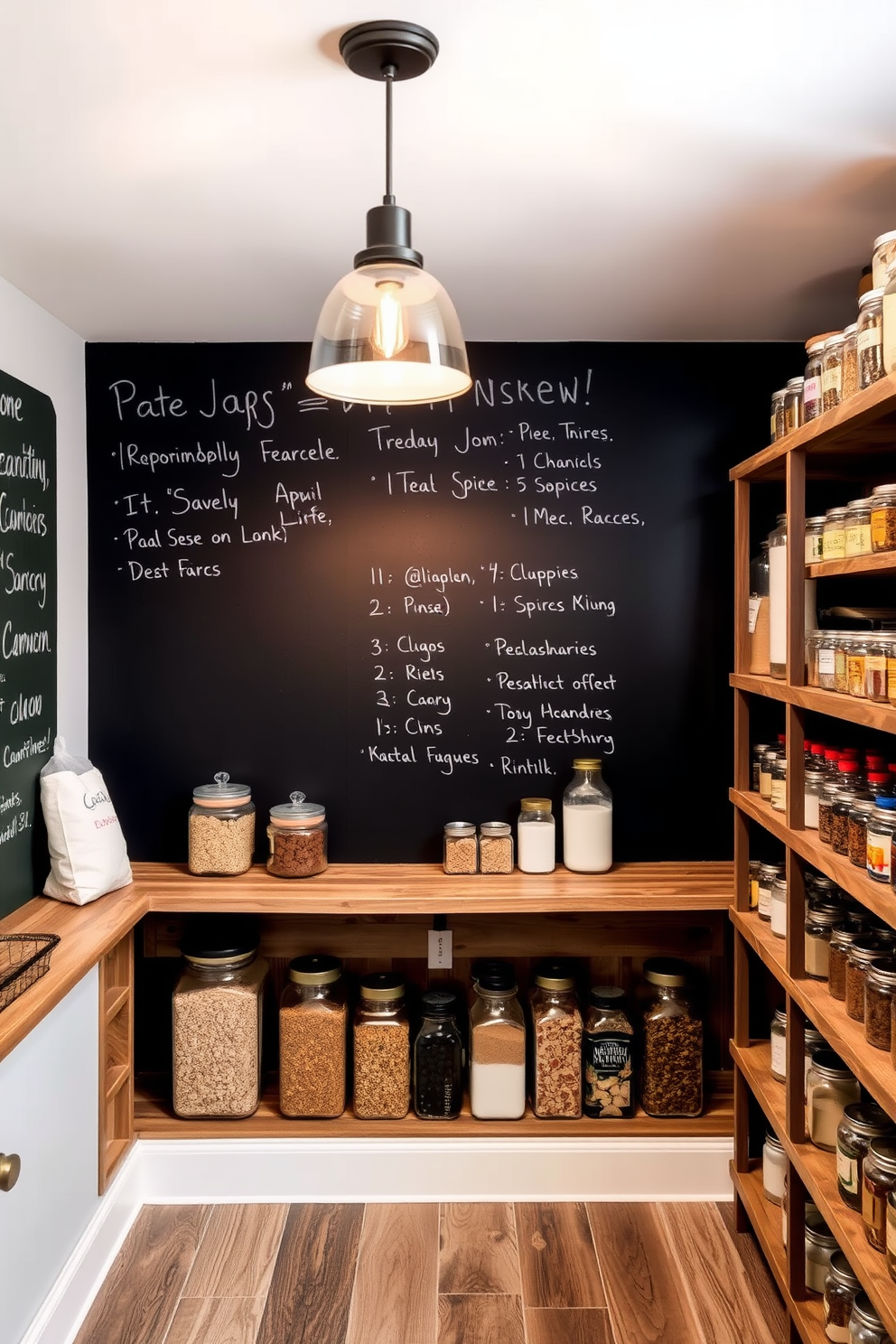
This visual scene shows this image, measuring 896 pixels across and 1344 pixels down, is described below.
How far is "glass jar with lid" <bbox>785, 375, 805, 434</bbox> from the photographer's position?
6.73 ft

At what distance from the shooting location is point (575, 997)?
Result: 2.66 m

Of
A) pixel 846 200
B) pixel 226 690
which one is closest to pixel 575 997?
pixel 226 690

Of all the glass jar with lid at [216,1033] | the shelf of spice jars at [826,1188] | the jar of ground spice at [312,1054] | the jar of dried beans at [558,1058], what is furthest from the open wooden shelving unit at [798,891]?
the glass jar with lid at [216,1033]

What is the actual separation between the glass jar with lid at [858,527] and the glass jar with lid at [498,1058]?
1.47 m

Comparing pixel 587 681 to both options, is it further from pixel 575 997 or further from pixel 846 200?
pixel 846 200

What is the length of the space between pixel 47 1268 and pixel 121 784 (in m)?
1.22

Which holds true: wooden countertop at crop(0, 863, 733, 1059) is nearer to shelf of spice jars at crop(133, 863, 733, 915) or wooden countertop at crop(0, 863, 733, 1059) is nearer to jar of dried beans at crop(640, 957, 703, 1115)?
shelf of spice jars at crop(133, 863, 733, 915)

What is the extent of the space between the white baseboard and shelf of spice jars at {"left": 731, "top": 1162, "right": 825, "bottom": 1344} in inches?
6.1

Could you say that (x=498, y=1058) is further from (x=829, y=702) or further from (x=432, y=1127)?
(x=829, y=702)

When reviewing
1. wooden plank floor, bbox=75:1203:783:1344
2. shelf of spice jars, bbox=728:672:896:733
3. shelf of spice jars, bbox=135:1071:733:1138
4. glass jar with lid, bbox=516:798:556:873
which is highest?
shelf of spice jars, bbox=728:672:896:733

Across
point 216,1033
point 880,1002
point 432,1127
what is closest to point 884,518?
point 880,1002

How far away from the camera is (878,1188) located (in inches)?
64.0

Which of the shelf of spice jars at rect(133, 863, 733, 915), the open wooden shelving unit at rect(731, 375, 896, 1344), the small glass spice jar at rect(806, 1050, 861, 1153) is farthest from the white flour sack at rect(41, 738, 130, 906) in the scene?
the small glass spice jar at rect(806, 1050, 861, 1153)

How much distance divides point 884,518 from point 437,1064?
180 cm
